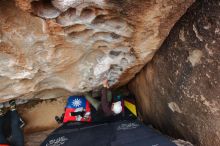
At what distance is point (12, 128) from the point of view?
3254 millimetres

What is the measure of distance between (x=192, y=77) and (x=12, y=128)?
1.99 meters

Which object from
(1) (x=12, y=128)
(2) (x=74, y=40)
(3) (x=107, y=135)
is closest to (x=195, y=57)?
(2) (x=74, y=40)

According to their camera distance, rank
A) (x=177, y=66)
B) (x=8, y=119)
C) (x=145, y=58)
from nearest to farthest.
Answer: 1. (x=177, y=66)
2. (x=145, y=58)
3. (x=8, y=119)

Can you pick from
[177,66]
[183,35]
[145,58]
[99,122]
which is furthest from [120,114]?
[183,35]

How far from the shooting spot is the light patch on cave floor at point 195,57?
242cm

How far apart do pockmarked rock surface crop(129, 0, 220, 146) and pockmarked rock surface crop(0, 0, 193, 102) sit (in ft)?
0.43

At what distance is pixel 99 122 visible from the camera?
3.52 metres

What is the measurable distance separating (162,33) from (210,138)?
983 mm

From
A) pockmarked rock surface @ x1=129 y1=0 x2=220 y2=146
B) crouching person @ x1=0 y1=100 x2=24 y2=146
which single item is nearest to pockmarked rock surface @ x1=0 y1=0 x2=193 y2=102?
pockmarked rock surface @ x1=129 y1=0 x2=220 y2=146

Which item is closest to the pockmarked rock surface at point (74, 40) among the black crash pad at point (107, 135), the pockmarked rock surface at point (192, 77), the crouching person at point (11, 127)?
the pockmarked rock surface at point (192, 77)

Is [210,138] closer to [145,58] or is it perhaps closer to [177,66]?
[177,66]

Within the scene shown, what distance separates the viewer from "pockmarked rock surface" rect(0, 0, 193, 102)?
219cm

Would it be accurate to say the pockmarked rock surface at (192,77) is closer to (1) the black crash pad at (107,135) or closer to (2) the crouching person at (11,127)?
(1) the black crash pad at (107,135)

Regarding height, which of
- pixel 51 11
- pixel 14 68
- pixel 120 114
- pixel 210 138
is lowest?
pixel 210 138
